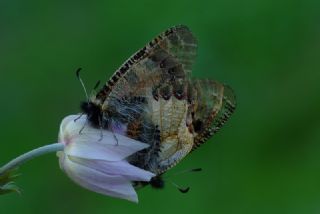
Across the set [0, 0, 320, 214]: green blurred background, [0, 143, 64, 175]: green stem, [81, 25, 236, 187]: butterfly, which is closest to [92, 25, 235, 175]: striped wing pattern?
[81, 25, 236, 187]: butterfly

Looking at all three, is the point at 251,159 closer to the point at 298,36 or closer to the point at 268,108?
the point at 268,108

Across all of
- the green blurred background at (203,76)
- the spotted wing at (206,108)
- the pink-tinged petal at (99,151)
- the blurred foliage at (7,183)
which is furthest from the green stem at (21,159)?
the green blurred background at (203,76)

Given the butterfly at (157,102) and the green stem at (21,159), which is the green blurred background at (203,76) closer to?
the butterfly at (157,102)

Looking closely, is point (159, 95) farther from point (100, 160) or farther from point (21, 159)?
point (21, 159)

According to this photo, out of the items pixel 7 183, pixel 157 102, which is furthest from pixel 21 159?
pixel 157 102

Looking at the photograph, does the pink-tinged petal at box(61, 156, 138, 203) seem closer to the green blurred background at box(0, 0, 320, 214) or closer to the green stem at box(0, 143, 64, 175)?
the green stem at box(0, 143, 64, 175)

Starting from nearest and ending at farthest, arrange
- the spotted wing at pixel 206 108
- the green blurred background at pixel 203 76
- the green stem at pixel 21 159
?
the green stem at pixel 21 159
the spotted wing at pixel 206 108
the green blurred background at pixel 203 76

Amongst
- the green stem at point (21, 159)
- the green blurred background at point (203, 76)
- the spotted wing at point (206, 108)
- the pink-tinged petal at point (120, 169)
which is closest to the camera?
the green stem at point (21, 159)
